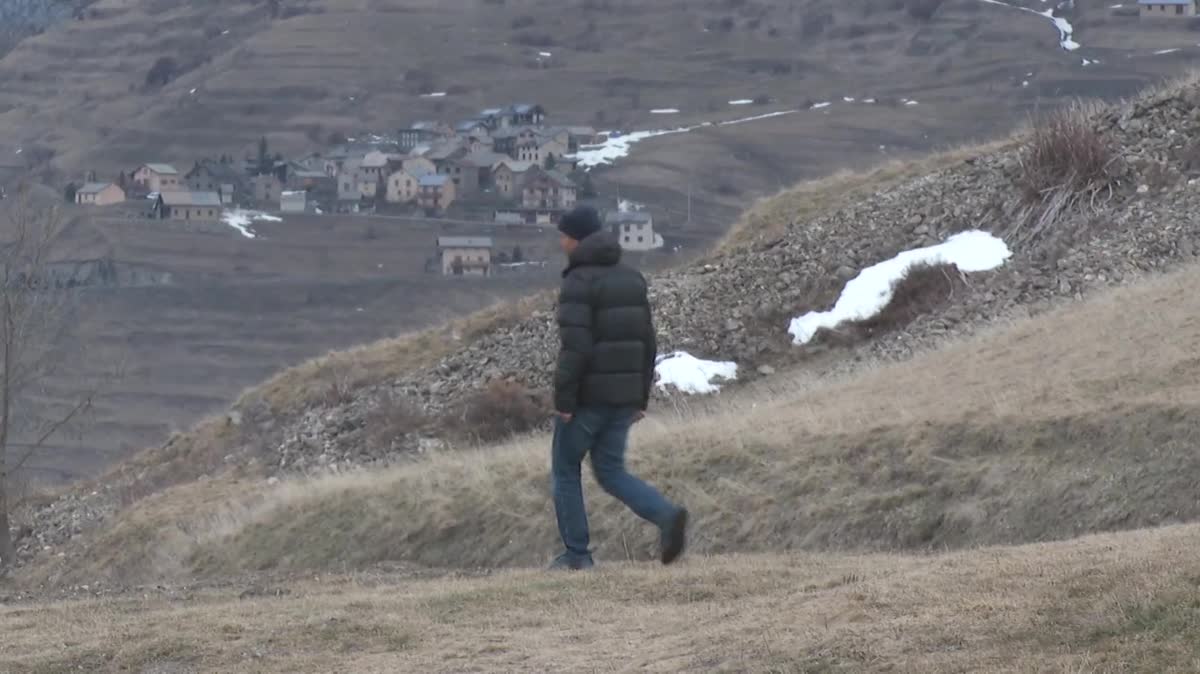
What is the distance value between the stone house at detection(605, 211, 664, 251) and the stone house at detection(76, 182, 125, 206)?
22.1 meters

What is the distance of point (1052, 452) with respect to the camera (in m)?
11.0

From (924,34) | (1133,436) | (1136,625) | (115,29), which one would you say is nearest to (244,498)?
(1133,436)

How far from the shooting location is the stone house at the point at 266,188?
2569 inches

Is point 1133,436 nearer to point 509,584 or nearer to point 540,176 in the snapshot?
point 509,584

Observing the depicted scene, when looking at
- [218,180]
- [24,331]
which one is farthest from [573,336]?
[218,180]

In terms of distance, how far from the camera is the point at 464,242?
172ft

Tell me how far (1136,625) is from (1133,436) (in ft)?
15.4

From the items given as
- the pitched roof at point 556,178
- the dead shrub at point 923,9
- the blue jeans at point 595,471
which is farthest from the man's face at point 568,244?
the dead shrub at point 923,9

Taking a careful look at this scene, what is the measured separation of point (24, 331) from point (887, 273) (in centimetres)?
1206

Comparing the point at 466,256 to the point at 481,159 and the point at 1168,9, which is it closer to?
the point at 481,159

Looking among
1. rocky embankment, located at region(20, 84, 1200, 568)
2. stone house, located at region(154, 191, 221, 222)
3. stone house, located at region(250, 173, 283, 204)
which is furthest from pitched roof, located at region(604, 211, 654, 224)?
rocky embankment, located at region(20, 84, 1200, 568)

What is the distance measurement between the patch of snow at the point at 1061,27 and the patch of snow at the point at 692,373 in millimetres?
61770

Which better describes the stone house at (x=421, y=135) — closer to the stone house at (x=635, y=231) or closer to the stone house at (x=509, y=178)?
the stone house at (x=509, y=178)

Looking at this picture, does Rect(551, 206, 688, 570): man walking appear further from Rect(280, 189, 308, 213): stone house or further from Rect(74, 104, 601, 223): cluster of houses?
Rect(280, 189, 308, 213): stone house
